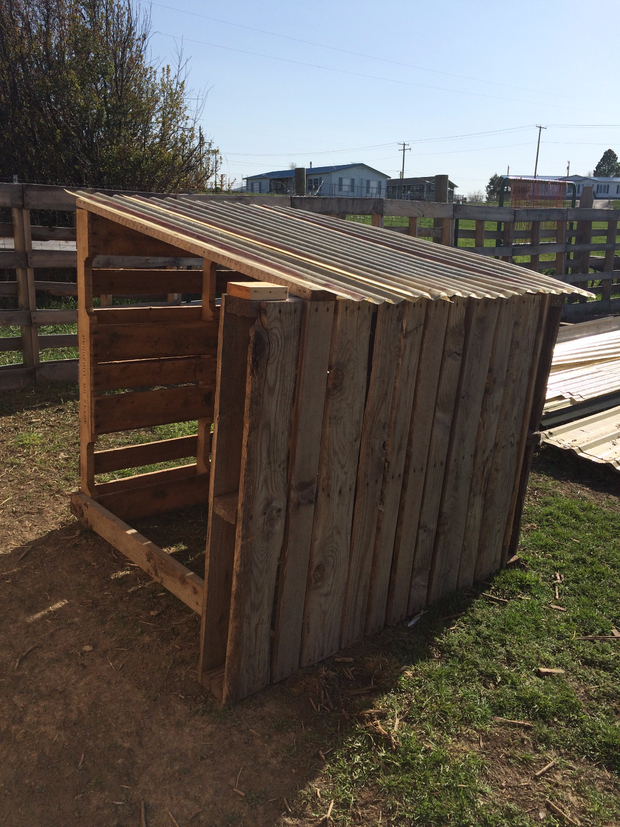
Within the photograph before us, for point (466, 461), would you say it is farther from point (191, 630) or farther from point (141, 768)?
point (141, 768)

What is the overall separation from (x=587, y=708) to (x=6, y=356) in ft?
25.0

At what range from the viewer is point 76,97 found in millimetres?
12812

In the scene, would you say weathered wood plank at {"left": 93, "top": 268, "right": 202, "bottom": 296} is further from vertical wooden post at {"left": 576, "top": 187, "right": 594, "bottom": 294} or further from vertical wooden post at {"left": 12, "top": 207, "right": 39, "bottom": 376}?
vertical wooden post at {"left": 576, "top": 187, "right": 594, "bottom": 294}

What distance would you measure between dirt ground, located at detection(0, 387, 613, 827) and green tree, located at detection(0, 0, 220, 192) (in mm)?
10990

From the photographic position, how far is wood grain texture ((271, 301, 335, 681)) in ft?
8.68

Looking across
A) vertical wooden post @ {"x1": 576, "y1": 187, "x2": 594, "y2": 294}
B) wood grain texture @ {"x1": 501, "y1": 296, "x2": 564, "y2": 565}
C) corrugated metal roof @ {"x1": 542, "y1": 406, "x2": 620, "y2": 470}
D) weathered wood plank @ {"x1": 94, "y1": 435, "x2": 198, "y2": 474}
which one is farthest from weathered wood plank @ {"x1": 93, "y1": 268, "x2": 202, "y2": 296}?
vertical wooden post @ {"x1": 576, "y1": 187, "x2": 594, "y2": 294}

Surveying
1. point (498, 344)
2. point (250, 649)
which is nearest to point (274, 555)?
point (250, 649)

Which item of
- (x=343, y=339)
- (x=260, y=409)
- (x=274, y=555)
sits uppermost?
(x=343, y=339)

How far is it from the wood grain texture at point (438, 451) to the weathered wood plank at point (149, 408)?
199cm

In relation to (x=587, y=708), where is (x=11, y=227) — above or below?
above

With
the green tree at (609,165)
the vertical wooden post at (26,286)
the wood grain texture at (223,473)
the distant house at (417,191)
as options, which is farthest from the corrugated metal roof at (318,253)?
the green tree at (609,165)

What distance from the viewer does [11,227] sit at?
6980 millimetres

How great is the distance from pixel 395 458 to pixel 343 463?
37 centimetres

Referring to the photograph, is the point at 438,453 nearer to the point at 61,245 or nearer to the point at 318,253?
the point at 318,253
